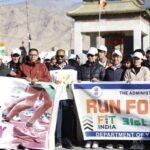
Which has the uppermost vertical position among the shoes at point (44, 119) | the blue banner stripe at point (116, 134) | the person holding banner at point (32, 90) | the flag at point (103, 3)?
the flag at point (103, 3)

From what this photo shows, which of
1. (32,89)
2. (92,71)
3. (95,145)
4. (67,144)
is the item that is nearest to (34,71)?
(32,89)

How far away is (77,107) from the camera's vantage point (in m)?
10.4

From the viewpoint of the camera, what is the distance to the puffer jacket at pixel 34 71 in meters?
10.1

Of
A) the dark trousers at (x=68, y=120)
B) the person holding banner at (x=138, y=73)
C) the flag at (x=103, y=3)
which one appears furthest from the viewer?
the flag at (x=103, y=3)

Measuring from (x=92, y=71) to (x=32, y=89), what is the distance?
1265 mm

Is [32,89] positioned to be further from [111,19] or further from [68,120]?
[111,19]

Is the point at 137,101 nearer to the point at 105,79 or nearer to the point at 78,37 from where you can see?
the point at 105,79

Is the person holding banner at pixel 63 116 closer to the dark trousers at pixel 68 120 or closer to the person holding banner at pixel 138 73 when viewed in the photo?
the dark trousers at pixel 68 120

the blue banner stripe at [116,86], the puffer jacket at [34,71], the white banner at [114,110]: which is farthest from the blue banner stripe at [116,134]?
the puffer jacket at [34,71]

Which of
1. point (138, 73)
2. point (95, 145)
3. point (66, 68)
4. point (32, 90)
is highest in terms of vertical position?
point (66, 68)

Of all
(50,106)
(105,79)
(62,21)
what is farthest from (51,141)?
(62,21)

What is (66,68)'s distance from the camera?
34.6 ft

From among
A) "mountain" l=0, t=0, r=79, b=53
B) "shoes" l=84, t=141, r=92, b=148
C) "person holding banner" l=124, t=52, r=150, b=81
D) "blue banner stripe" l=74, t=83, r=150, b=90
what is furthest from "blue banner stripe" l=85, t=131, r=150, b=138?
"mountain" l=0, t=0, r=79, b=53

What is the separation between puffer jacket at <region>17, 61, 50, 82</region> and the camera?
10.1m
